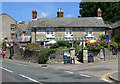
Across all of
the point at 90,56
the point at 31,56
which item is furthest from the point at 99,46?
the point at 31,56

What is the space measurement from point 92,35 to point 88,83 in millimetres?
23760

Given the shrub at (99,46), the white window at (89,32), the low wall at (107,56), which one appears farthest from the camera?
the white window at (89,32)

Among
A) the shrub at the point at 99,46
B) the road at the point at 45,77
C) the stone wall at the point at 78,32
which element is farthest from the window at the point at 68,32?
the road at the point at 45,77

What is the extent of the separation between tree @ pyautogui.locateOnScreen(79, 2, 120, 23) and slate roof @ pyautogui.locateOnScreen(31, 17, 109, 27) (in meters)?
13.6

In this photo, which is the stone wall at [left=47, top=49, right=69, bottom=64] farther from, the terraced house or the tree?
the tree

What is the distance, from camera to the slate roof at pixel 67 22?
109ft

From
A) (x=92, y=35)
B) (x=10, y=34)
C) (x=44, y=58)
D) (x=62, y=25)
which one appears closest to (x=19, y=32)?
(x=10, y=34)

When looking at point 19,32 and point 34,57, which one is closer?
point 34,57

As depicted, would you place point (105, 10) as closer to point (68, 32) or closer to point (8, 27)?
point (68, 32)

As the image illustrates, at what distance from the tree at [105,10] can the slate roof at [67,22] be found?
13.6 meters

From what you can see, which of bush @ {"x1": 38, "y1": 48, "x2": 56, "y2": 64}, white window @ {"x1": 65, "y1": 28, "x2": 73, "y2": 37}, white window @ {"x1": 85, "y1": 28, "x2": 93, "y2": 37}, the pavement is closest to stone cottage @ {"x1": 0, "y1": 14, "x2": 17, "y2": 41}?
white window @ {"x1": 65, "y1": 28, "x2": 73, "y2": 37}

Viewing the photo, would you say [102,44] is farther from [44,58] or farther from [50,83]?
[50,83]

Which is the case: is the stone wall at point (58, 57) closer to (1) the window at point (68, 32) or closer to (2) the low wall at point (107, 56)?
(2) the low wall at point (107, 56)

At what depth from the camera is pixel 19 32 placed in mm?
47906
